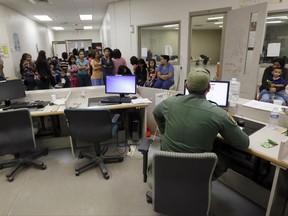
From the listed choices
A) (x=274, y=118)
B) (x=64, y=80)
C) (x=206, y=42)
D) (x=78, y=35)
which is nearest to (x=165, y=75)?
(x=274, y=118)

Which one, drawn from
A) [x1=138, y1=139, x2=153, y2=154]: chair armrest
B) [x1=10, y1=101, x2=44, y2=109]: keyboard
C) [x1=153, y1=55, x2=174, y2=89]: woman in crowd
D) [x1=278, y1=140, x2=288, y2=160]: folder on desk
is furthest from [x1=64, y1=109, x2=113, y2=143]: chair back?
[x1=153, y1=55, x2=174, y2=89]: woman in crowd

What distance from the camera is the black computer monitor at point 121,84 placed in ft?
9.71

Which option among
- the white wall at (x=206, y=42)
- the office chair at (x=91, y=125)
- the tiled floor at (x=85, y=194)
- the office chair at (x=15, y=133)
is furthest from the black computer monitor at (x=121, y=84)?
the white wall at (x=206, y=42)

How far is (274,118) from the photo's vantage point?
186 centimetres

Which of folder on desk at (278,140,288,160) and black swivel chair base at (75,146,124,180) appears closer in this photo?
folder on desk at (278,140,288,160)

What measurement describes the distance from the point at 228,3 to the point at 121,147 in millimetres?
3196

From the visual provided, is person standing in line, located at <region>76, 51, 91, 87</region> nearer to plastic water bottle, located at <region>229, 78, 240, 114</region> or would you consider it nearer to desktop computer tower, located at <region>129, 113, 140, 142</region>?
desktop computer tower, located at <region>129, 113, 140, 142</region>

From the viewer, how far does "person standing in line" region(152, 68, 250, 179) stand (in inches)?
51.2

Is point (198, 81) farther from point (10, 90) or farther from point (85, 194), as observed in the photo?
point (10, 90)

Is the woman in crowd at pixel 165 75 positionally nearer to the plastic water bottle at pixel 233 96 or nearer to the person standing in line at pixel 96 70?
the person standing in line at pixel 96 70

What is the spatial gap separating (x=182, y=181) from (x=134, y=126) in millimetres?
1870

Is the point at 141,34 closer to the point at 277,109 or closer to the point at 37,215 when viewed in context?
the point at 277,109

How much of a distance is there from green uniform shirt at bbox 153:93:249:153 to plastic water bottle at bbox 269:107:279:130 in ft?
2.10

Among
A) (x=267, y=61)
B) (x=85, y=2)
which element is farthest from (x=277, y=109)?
(x=85, y=2)
